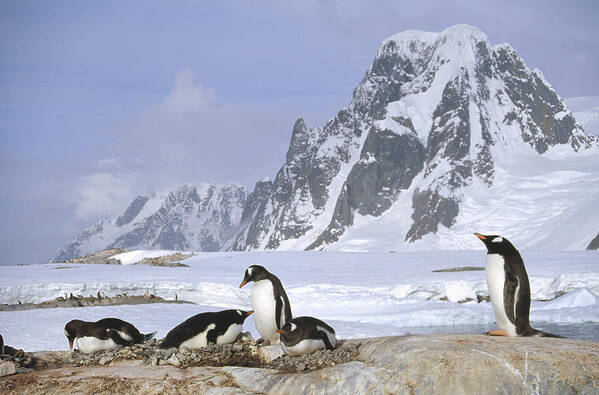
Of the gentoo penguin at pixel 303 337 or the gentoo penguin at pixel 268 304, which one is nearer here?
the gentoo penguin at pixel 303 337

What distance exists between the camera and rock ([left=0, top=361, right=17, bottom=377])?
29.5 feet

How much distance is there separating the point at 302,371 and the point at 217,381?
106 centimetres

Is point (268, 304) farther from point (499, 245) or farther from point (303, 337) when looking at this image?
point (499, 245)

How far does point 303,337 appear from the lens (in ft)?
26.8

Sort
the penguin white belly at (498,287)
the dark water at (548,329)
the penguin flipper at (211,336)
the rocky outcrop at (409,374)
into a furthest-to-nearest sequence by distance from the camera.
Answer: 1. the dark water at (548,329)
2. the penguin flipper at (211,336)
3. the penguin white belly at (498,287)
4. the rocky outcrop at (409,374)

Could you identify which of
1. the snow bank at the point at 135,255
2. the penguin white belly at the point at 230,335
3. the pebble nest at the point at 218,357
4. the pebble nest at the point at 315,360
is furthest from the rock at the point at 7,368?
the snow bank at the point at 135,255

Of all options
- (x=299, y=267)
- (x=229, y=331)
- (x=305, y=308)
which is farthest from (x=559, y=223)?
(x=229, y=331)

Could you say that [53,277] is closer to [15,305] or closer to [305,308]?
[15,305]

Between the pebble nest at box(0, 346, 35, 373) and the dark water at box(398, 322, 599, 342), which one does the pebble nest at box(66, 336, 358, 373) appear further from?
the dark water at box(398, 322, 599, 342)

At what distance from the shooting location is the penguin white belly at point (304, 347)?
818 centimetres

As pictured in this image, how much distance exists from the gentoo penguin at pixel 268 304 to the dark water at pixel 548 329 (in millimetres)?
10718

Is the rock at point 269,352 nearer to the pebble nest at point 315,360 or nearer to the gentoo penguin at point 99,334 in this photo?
the pebble nest at point 315,360

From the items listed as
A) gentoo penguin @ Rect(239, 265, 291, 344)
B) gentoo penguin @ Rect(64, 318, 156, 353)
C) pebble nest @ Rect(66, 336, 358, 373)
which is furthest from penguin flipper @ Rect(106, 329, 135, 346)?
gentoo penguin @ Rect(239, 265, 291, 344)

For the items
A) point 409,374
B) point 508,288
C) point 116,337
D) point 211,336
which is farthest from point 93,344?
point 508,288
